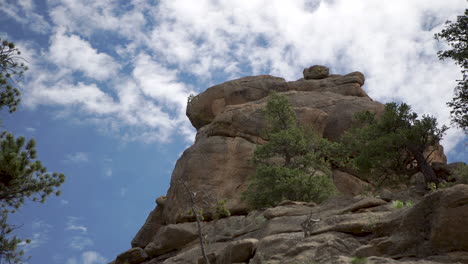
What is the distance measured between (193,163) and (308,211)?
20.9 metres

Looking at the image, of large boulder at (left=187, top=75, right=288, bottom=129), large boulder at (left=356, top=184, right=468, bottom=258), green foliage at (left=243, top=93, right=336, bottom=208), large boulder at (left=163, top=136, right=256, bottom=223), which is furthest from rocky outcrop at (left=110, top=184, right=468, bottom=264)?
large boulder at (left=187, top=75, right=288, bottom=129)

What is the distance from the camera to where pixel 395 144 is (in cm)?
3145

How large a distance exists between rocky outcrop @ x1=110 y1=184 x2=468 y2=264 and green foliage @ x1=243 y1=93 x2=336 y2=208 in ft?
27.0

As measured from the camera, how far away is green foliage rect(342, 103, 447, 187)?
3133 cm

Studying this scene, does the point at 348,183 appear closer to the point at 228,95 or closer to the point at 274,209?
the point at 228,95

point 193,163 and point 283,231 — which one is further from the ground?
point 193,163

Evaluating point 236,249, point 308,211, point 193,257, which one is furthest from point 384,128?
point 236,249

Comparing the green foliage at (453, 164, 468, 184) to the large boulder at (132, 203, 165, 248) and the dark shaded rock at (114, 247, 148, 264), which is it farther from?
the large boulder at (132, 203, 165, 248)

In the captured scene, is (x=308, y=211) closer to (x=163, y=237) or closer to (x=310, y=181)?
(x=310, y=181)

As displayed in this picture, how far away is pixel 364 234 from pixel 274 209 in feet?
21.7

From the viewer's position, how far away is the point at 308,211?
19984 mm

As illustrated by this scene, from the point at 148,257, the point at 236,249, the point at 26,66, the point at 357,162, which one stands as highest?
the point at 26,66

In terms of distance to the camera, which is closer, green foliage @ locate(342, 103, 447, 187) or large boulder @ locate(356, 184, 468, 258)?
large boulder @ locate(356, 184, 468, 258)

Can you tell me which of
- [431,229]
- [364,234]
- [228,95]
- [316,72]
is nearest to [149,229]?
[228,95]
